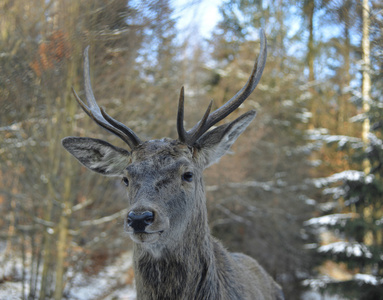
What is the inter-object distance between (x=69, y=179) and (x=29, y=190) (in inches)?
50.7

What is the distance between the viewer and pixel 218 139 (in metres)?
4.05

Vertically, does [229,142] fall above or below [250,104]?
below

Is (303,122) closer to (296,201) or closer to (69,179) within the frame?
(296,201)

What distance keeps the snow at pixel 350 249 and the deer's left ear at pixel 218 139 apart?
10.8 m

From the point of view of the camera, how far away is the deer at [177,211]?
3306 mm

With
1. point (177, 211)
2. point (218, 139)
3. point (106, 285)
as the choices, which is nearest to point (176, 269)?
point (177, 211)

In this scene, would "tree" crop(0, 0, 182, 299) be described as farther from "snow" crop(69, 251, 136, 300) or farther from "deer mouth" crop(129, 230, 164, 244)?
"deer mouth" crop(129, 230, 164, 244)

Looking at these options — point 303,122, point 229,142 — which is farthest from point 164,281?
point 303,122

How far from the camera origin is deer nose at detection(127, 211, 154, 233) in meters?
3.07

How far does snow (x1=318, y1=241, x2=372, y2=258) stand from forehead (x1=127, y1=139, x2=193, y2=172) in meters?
11.3

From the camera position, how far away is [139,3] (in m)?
3.01

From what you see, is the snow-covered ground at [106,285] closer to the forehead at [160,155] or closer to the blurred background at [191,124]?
the blurred background at [191,124]

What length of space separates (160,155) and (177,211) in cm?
56

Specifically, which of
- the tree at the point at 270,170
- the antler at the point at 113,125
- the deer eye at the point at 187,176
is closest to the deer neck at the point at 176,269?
the deer eye at the point at 187,176
